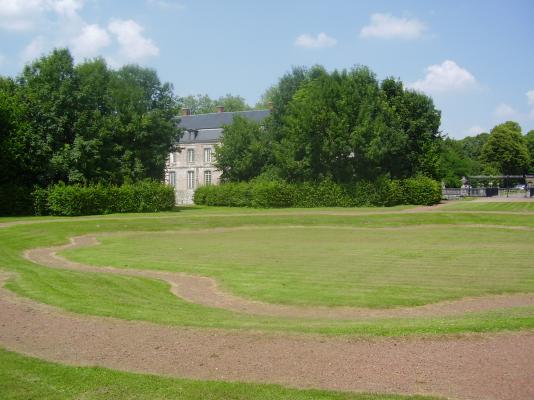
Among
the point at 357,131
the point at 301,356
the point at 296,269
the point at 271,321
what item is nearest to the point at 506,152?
the point at 357,131

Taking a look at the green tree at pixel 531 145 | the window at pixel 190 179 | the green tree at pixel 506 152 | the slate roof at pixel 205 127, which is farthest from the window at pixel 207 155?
the green tree at pixel 531 145

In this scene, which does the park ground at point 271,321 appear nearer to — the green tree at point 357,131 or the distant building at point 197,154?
the green tree at point 357,131

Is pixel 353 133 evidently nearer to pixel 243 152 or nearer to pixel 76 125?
pixel 243 152

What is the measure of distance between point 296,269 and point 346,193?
121 ft

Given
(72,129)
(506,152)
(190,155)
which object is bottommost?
(72,129)

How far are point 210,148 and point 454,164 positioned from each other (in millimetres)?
39181

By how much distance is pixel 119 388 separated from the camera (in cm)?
621

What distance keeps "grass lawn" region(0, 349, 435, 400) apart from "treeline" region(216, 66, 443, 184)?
46649 mm

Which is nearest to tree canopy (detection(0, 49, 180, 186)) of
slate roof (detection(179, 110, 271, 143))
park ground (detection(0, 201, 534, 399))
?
park ground (detection(0, 201, 534, 399))

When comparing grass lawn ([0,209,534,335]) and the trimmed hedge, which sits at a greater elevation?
the trimmed hedge

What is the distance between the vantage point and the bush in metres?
40.7

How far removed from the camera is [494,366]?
6.89m

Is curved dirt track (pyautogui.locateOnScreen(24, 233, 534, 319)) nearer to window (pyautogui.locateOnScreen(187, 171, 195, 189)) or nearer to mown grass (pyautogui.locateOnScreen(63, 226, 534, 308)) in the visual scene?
mown grass (pyautogui.locateOnScreen(63, 226, 534, 308))

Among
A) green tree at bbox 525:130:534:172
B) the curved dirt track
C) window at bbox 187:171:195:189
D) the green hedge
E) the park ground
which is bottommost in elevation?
the curved dirt track
